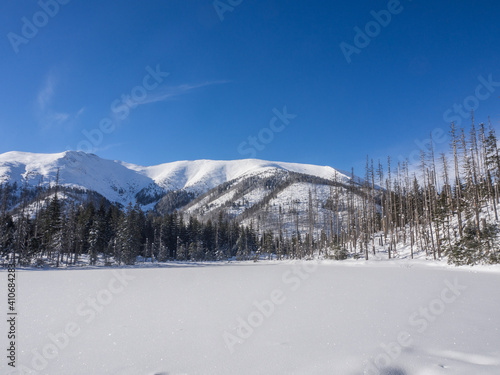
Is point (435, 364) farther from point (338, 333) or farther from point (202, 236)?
point (202, 236)

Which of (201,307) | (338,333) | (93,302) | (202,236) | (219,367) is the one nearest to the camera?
(219,367)

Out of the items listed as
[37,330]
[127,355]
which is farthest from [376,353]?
[37,330]

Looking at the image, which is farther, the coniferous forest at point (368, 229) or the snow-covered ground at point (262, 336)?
the coniferous forest at point (368, 229)

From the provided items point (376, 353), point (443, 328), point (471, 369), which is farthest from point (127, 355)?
point (443, 328)

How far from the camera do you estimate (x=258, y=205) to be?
162 meters

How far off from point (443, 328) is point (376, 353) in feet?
7.54

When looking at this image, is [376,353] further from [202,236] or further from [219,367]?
[202,236]

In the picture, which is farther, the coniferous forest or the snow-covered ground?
the coniferous forest

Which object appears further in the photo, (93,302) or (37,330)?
(93,302)

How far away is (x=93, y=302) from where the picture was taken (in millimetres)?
8594

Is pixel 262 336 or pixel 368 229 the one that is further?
pixel 368 229

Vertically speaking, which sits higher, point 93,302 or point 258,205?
point 258,205

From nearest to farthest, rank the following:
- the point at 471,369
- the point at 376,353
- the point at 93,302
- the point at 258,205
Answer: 1. the point at 471,369
2. the point at 376,353
3. the point at 93,302
4. the point at 258,205

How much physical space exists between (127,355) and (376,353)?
13.3ft
